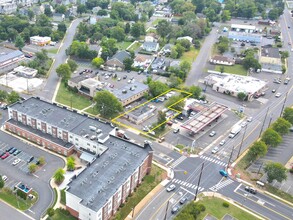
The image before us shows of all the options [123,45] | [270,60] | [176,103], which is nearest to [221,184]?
[176,103]

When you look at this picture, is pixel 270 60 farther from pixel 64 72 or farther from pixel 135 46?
pixel 64 72

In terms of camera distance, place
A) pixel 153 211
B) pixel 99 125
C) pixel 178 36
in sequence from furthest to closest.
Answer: pixel 178 36, pixel 99 125, pixel 153 211

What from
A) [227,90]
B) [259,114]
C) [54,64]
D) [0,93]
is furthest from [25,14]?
[259,114]

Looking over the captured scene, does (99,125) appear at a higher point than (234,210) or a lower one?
higher

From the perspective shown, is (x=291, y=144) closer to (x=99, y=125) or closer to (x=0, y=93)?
(x=99, y=125)

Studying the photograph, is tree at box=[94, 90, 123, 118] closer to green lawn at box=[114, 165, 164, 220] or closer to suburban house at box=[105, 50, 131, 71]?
green lawn at box=[114, 165, 164, 220]

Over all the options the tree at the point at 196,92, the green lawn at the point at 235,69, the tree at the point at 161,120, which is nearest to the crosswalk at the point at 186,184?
the tree at the point at 161,120
